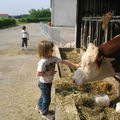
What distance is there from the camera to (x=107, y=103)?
557 cm

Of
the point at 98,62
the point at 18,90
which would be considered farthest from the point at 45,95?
the point at 18,90

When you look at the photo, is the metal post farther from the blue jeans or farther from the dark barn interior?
the blue jeans

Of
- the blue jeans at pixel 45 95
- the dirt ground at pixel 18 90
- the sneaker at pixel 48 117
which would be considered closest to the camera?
the sneaker at pixel 48 117

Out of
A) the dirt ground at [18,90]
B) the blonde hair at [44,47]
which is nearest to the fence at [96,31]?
the dirt ground at [18,90]

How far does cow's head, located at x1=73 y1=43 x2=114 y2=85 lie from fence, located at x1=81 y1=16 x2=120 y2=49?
3.35 meters

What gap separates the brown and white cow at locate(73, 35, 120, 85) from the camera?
5066 millimetres

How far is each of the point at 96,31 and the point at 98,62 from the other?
19.4 ft

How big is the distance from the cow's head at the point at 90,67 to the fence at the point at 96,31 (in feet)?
11.0

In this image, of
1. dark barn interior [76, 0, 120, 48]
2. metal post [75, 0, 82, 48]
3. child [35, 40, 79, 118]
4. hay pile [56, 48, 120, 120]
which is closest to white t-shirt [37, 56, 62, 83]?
child [35, 40, 79, 118]

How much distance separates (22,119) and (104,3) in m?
9.45

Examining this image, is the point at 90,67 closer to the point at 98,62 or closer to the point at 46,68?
the point at 98,62

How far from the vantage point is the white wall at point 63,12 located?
50969mm

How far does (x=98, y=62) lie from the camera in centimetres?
515

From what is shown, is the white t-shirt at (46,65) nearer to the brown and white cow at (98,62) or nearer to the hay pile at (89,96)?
the hay pile at (89,96)
